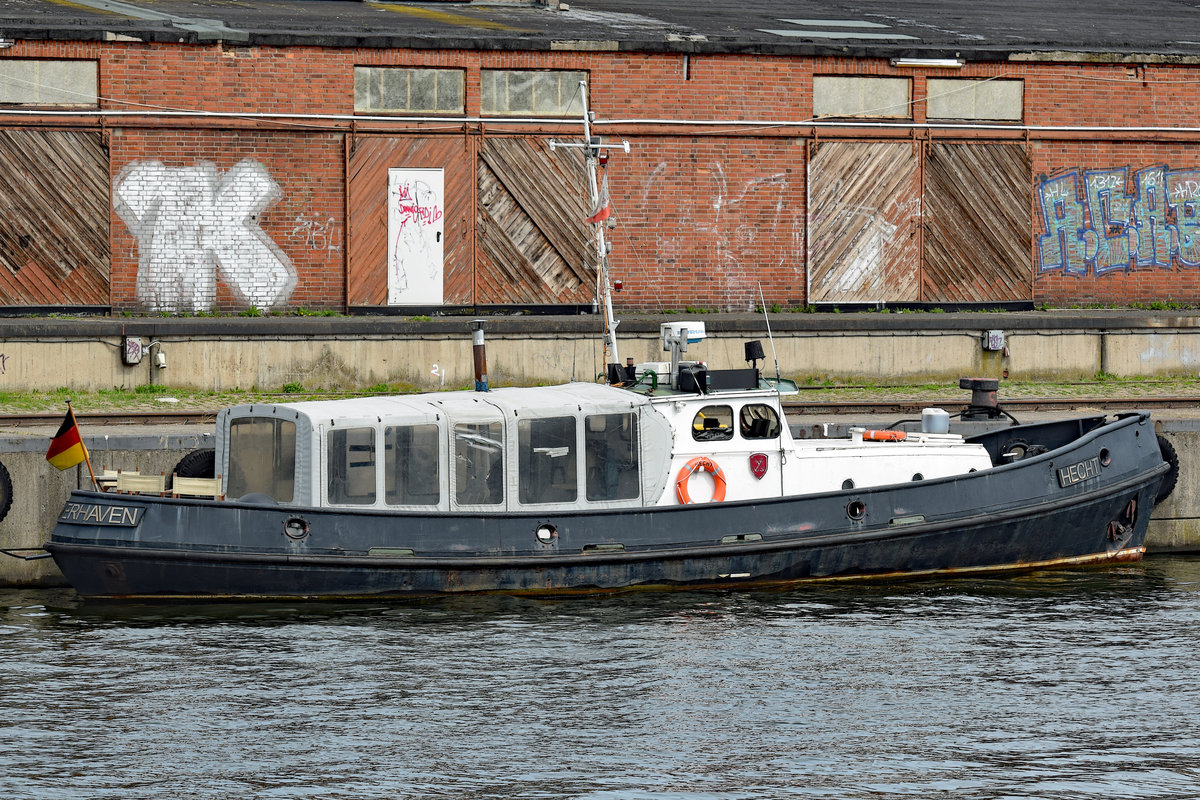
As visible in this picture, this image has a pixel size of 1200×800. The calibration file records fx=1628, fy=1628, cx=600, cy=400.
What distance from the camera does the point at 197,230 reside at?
86.8 feet

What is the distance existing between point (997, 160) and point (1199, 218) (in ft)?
13.4

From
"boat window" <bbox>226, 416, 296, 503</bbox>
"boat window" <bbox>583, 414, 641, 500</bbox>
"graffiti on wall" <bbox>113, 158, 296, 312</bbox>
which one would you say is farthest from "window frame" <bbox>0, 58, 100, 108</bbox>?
"boat window" <bbox>583, 414, 641, 500</bbox>

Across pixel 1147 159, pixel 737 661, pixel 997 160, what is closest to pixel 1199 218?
pixel 1147 159

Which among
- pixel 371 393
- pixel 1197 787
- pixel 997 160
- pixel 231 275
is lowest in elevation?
pixel 1197 787

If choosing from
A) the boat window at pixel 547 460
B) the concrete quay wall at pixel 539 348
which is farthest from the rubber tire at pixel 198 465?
the concrete quay wall at pixel 539 348

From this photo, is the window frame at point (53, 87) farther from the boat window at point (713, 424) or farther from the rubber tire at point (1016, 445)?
the rubber tire at point (1016, 445)

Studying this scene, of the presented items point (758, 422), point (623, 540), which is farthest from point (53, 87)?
point (758, 422)

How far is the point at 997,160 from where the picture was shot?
95.1ft

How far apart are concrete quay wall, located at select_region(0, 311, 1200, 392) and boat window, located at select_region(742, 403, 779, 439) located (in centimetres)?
837

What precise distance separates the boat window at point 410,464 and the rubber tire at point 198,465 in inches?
81.5

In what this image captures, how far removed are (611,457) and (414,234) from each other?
38.3ft

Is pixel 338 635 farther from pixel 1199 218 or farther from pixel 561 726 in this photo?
pixel 1199 218

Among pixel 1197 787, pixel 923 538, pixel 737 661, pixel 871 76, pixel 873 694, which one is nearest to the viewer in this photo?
pixel 1197 787

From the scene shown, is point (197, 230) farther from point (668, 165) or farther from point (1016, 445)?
point (1016, 445)
